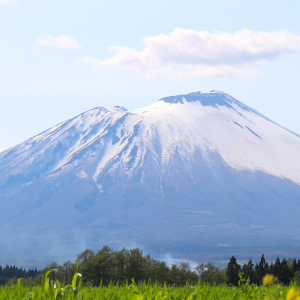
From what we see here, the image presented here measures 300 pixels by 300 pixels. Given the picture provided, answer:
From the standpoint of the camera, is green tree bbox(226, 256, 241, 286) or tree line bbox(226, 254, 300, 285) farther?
green tree bbox(226, 256, 241, 286)

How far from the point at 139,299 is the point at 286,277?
170 ft

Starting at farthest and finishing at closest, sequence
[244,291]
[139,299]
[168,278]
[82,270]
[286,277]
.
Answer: [168,278], [82,270], [286,277], [244,291], [139,299]

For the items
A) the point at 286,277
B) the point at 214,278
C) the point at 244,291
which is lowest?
the point at 214,278

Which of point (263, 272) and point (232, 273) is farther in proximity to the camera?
point (263, 272)

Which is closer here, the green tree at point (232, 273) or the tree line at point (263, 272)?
the tree line at point (263, 272)

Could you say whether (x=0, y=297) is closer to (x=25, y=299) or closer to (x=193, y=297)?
(x=25, y=299)

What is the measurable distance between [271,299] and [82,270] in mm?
94946

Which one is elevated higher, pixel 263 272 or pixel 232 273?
pixel 232 273

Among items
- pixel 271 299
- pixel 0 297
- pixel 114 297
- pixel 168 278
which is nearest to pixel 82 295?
pixel 114 297

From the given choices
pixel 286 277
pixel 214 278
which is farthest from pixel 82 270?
pixel 286 277

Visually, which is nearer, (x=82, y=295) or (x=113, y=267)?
(x=82, y=295)

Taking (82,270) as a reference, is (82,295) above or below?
above

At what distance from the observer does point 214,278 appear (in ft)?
388

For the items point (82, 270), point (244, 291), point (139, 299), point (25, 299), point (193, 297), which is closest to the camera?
point (139, 299)
